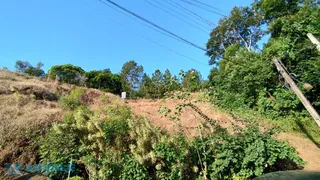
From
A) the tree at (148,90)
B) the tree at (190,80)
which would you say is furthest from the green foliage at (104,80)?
the tree at (190,80)

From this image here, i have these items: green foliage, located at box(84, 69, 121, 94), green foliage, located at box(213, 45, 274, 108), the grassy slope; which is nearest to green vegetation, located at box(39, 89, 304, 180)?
the grassy slope

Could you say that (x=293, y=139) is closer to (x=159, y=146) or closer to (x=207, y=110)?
(x=207, y=110)

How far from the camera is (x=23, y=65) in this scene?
1193 inches

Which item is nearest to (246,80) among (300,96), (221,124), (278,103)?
(278,103)

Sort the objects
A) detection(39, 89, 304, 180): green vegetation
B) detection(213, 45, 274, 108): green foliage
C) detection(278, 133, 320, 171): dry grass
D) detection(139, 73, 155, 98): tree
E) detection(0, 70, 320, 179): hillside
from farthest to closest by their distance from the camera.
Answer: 1. detection(139, 73, 155, 98): tree
2. detection(213, 45, 274, 108): green foliage
3. detection(278, 133, 320, 171): dry grass
4. detection(0, 70, 320, 179): hillside
5. detection(39, 89, 304, 180): green vegetation

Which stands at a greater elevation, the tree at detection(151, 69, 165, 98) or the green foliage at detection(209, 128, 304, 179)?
the tree at detection(151, 69, 165, 98)

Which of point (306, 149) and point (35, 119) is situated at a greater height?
point (35, 119)

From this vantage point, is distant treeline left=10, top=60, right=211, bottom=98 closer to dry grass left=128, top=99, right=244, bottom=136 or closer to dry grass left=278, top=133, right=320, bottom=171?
dry grass left=128, top=99, right=244, bottom=136

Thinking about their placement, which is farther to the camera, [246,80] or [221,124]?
[246,80]

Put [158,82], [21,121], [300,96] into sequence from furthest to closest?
[158,82], [300,96], [21,121]

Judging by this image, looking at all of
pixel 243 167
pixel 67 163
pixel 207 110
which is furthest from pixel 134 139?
pixel 207 110

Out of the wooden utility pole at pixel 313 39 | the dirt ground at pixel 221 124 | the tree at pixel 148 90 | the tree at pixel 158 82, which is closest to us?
the dirt ground at pixel 221 124

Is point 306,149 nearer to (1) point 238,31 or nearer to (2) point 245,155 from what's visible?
(2) point 245,155

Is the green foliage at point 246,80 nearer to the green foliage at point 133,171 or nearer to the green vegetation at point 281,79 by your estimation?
the green vegetation at point 281,79
